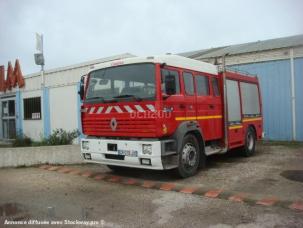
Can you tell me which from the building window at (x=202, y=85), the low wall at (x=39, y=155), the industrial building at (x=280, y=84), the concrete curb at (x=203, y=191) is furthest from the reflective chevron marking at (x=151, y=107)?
the industrial building at (x=280, y=84)

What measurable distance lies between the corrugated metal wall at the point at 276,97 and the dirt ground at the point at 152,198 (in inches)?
195

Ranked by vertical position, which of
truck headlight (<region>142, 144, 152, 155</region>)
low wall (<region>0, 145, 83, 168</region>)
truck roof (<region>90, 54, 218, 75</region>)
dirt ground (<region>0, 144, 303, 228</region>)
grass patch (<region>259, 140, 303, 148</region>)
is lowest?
dirt ground (<region>0, 144, 303, 228</region>)

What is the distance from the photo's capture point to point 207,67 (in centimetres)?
929

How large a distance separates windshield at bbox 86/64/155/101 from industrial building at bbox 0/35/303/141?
4480 millimetres

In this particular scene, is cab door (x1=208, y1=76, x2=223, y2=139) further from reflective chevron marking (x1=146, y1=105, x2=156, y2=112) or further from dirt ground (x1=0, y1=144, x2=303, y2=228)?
reflective chevron marking (x1=146, y1=105, x2=156, y2=112)

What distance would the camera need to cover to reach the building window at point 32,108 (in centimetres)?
1663

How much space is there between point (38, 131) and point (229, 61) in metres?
9.15

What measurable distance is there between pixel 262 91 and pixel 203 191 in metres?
9.23

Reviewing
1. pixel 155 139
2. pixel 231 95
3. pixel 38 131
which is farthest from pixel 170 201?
pixel 38 131

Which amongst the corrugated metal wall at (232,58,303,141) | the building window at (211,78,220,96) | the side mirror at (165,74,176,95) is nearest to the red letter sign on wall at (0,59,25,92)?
the corrugated metal wall at (232,58,303,141)

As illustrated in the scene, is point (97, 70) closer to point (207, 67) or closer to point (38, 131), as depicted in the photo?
point (207, 67)

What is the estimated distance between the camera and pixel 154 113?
7219 millimetres

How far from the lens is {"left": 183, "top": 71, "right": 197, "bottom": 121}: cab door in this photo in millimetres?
8117

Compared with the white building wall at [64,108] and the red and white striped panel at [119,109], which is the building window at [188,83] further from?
the white building wall at [64,108]
